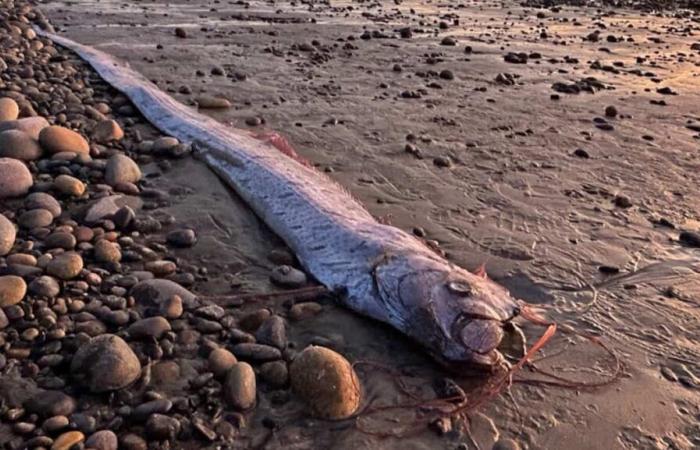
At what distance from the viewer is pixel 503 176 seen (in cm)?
660

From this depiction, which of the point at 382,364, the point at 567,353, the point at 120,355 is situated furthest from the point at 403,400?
the point at 120,355

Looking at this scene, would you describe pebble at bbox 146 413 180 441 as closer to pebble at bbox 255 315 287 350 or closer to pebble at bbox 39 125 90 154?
pebble at bbox 255 315 287 350

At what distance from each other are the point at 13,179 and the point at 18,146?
0.73 meters

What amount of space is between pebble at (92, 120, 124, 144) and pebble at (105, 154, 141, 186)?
2.74 feet

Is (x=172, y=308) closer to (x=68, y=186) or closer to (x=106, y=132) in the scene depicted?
(x=68, y=186)

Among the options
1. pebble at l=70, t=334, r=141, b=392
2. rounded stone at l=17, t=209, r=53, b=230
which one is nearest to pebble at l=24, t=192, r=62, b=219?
rounded stone at l=17, t=209, r=53, b=230

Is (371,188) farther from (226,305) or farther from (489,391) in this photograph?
(489,391)

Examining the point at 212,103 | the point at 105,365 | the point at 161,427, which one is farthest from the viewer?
the point at 212,103

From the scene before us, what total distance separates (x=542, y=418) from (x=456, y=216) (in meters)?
2.50

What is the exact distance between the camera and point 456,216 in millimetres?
5730

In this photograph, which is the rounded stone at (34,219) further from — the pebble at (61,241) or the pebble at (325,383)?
the pebble at (325,383)

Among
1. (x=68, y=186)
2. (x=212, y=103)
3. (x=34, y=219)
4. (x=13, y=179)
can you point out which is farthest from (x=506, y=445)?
(x=212, y=103)

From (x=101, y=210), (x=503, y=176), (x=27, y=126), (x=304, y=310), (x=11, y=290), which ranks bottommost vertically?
(x=503, y=176)

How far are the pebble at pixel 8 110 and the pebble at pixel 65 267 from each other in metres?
3.01
